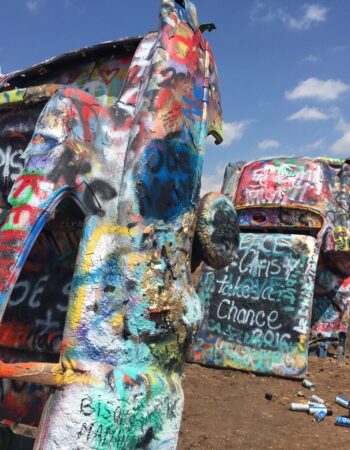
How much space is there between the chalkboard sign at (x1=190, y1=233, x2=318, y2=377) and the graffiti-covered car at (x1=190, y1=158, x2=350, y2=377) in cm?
1

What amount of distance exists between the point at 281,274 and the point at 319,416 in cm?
265

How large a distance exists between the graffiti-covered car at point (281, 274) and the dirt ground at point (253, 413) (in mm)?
379

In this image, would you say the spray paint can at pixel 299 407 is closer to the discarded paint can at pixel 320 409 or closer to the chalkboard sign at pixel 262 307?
the discarded paint can at pixel 320 409

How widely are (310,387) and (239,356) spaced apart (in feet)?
3.70

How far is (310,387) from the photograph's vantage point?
683 centimetres

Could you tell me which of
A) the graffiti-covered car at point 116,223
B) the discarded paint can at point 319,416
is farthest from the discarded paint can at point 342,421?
the graffiti-covered car at point 116,223

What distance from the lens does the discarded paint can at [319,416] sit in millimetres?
5645

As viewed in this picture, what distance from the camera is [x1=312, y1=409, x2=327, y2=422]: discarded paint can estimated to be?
564cm

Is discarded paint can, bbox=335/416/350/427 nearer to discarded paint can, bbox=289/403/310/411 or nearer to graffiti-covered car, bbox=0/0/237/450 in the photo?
discarded paint can, bbox=289/403/310/411

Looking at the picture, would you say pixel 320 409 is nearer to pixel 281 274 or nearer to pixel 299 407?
pixel 299 407

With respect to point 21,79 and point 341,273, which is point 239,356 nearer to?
point 341,273

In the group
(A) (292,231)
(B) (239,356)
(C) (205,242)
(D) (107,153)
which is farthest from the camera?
(A) (292,231)

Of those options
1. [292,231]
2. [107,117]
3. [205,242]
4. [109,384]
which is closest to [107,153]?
[107,117]

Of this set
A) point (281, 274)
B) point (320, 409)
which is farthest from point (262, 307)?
point (320, 409)
